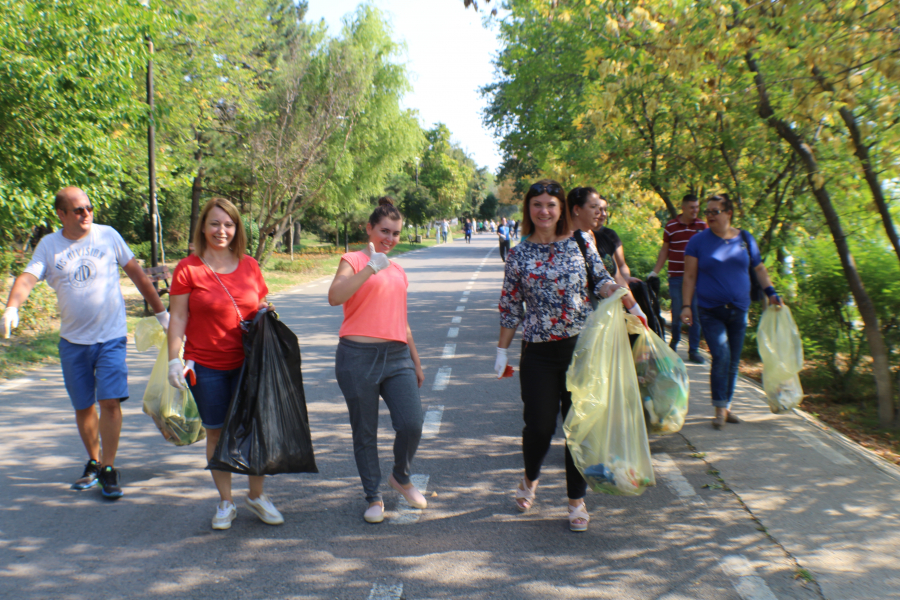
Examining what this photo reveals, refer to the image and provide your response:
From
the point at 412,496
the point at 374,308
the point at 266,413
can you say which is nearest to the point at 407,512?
the point at 412,496

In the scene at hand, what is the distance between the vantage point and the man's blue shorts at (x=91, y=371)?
14.0 feet

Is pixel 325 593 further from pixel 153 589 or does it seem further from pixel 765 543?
pixel 765 543

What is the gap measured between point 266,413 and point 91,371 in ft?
4.66

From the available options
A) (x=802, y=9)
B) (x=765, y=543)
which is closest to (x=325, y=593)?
(x=765, y=543)

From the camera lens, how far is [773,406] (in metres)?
5.73

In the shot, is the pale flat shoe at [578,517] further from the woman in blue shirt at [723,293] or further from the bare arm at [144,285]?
the bare arm at [144,285]

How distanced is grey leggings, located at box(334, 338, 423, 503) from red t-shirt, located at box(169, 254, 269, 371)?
563 mm

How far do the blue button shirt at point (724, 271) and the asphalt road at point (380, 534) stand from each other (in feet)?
3.72

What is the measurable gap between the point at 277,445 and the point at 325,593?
32.8 inches

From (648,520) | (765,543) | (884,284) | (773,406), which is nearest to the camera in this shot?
(765,543)

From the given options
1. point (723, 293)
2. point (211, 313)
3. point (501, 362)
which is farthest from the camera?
point (723, 293)

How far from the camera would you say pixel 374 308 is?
379 cm

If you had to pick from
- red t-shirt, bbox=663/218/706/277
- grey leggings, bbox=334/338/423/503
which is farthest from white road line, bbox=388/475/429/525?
red t-shirt, bbox=663/218/706/277

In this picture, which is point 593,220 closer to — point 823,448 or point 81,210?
point 823,448
